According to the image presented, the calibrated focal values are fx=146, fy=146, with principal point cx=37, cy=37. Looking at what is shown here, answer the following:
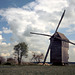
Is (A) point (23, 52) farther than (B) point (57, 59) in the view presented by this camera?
Yes

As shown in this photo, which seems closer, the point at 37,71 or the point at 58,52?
the point at 37,71

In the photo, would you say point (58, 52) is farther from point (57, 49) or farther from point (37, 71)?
point (37, 71)

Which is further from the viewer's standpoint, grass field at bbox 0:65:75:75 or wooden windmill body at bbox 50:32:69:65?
wooden windmill body at bbox 50:32:69:65

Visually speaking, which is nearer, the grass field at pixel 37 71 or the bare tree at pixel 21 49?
the grass field at pixel 37 71

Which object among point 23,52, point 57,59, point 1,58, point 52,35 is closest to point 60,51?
point 57,59

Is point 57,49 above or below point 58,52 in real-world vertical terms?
above

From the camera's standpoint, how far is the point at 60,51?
4297 centimetres

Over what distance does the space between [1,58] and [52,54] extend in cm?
2690

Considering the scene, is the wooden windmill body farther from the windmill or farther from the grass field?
the grass field

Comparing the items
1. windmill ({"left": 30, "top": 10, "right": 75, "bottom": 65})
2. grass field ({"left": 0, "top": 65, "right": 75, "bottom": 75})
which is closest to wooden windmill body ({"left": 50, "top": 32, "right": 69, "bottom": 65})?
windmill ({"left": 30, "top": 10, "right": 75, "bottom": 65})

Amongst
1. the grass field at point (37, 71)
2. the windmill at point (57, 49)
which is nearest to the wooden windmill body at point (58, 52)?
the windmill at point (57, 49)

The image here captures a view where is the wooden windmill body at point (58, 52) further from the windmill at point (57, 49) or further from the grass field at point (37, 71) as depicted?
the grass field at point (37, 71)

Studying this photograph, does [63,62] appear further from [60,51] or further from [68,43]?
[68,43]

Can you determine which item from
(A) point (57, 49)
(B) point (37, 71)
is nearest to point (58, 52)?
(A) point (57, 49)
